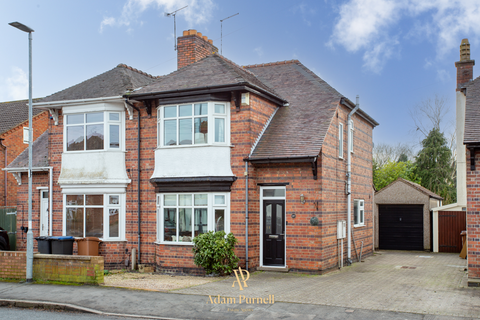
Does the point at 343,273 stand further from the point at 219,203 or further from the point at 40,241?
the point at 40,241

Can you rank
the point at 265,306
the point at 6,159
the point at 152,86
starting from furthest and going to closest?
the point at 6,159
the point at 152,86
the point at 265,306

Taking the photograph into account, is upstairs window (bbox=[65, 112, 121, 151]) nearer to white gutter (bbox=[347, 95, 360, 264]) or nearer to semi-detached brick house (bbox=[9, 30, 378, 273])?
semi-detached brick house (bbox=[9, 30, 378, 273])

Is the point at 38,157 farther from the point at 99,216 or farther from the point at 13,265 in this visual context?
the point at 13,265

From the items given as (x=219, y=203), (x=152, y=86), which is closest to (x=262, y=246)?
(x=219, y=203)

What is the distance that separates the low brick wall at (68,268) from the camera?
1188 cm

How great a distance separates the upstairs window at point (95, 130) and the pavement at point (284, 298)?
5541 millimetres

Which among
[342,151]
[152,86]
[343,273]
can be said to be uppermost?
[152,86]

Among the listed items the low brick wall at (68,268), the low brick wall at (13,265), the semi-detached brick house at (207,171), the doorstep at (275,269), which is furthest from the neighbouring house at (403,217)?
the low brick wall at (13,265)

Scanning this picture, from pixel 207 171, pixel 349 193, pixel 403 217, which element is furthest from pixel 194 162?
pixel 403 217

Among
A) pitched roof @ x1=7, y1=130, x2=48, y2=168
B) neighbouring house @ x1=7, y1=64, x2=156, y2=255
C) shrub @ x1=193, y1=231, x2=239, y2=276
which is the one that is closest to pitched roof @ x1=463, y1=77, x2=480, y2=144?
shrub @ x1=193, y1=231, x2=239, y2=276

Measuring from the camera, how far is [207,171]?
14.4 meters

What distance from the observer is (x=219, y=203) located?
14508mm

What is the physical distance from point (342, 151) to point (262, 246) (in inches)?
190

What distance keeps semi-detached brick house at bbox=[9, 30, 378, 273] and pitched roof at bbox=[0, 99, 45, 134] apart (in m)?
10.9
